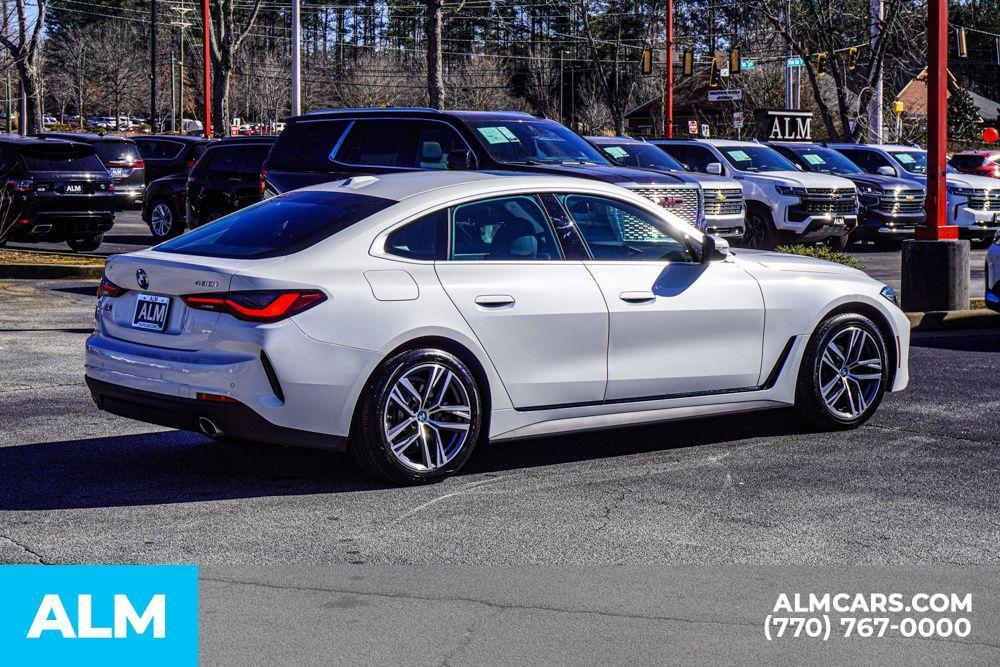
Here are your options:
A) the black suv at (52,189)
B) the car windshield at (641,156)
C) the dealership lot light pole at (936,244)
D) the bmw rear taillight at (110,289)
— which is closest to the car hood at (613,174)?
the dealership lot light pole at (936,244)

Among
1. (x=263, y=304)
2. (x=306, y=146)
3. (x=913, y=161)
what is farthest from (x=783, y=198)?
(x=263, y=304)

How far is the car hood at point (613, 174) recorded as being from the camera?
14.5 metres

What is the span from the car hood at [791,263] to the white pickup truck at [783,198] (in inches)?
529

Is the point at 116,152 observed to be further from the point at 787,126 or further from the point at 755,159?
the point at 787,126

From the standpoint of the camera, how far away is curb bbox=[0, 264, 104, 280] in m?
17.6

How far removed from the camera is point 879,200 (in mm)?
25250

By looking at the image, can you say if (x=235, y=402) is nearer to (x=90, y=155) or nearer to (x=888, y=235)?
(x=90, y=155)

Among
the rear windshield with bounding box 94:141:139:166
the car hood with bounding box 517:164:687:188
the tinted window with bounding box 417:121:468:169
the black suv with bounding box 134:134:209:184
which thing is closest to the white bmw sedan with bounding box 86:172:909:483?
the car hood with bounding box 517:164:687:188

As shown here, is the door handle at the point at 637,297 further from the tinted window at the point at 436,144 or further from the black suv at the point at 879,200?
the black suv at the point at 879,200

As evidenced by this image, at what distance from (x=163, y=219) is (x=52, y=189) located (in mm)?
3759

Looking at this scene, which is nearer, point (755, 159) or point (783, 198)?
point (783, 198)

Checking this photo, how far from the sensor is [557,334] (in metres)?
7.33

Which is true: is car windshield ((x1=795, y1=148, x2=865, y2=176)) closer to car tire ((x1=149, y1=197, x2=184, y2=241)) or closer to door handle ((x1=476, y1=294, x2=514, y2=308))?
car tire ((x1=149, y1=197, x2=184, y2=241))

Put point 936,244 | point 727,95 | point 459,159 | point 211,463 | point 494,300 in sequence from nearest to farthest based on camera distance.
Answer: point 494,300
point 211,463
point 936,244
point 459,159
point 727,95
